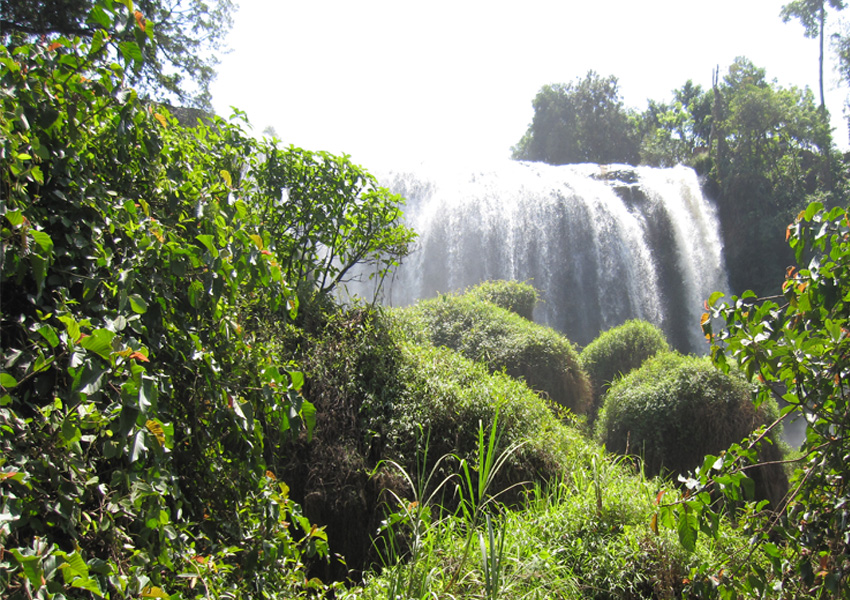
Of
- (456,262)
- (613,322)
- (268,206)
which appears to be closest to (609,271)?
(613,322)

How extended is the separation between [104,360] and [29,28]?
13035 mm

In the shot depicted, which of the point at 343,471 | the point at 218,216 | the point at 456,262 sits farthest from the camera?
the point at 456,262

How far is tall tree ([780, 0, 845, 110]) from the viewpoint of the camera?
2781 cm

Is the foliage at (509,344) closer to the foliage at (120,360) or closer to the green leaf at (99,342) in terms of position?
the foliage at (120,360)

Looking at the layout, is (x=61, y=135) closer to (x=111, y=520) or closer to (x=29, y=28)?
(x=111, y=520)

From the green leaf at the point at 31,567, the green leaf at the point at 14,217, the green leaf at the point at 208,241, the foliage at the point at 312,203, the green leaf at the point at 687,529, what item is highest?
the foliage at the point at 312,203

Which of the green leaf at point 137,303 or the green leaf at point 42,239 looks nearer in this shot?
the green leaf at point 42,239

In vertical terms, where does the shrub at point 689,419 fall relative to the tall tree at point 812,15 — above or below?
below

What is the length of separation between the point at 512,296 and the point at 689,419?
4.86 m

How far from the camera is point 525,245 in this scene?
60.5ft

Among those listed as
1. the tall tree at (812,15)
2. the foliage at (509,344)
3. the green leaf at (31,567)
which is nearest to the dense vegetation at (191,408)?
the green leaf at (31,567)

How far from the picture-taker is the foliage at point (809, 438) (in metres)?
1.89

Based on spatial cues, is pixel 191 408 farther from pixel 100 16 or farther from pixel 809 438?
pixel 809 438

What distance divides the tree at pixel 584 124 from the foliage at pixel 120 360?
38.0m
